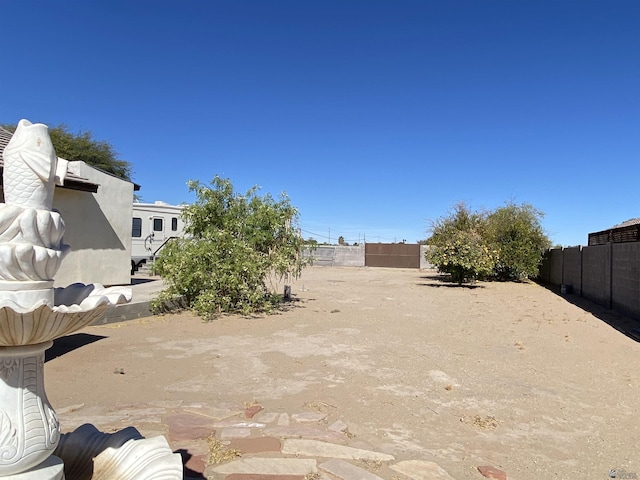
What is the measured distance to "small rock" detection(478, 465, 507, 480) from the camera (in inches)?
124

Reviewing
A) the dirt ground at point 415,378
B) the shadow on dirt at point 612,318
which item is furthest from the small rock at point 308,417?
the shadow on dirt at point 612,318

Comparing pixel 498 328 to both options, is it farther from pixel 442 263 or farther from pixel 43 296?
pixel 442 263

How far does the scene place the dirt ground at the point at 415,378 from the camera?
377cm

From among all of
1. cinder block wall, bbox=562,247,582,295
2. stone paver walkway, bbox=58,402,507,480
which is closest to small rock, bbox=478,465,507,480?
stone paver walkway, bbox=58,402,507,480

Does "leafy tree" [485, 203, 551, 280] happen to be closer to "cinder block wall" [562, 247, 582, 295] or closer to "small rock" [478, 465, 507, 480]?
"cinder block wall" [562, 247, 582, 295]

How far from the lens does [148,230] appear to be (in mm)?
22266

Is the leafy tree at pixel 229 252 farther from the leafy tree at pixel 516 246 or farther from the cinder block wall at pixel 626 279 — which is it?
the leafy tree at pixel 516 246

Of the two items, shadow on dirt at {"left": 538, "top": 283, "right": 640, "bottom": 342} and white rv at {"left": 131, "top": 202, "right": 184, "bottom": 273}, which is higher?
white rv at {"left": 131, "top": 202, "right": 184, "bottom": 273}

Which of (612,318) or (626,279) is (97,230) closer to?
(612,318)

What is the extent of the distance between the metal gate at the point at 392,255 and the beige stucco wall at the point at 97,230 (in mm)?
24720

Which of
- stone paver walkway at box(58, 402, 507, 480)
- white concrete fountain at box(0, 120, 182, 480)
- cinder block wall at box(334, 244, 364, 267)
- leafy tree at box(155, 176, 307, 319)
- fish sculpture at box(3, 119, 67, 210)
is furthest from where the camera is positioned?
cinder block wall at box(334, 244, 364, 267)

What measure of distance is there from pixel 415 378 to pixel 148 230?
19371 millimetres

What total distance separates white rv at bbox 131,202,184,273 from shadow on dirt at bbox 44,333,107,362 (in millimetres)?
14476

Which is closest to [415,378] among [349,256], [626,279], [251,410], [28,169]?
[251,410]
